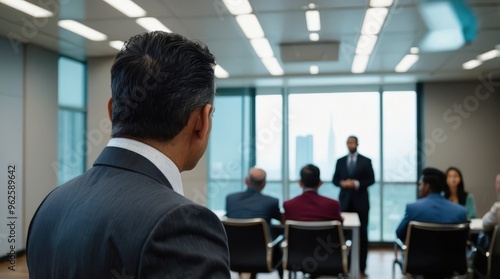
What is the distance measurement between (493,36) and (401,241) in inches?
95.6

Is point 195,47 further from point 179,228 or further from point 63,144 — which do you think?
point 63,144

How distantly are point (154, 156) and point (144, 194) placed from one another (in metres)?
0.08

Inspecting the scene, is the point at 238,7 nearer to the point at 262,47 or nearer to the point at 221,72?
the point at 262,47

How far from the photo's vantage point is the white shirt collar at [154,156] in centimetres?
70

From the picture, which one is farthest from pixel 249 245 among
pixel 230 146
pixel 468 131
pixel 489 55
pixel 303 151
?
pixel 468 131

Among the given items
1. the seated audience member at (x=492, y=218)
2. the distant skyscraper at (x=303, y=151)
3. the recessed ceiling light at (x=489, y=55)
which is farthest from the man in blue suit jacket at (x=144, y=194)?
the distant skyscraper at (x=303, y=151)

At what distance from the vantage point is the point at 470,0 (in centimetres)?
367

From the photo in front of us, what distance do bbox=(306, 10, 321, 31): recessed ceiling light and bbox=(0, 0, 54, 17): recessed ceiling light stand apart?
2267 millimetres

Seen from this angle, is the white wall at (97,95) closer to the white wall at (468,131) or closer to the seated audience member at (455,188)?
the seated audience member at (455,188)

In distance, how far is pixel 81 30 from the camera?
476 centimetres

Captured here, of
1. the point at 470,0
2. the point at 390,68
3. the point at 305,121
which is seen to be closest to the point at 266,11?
the point at 470,0

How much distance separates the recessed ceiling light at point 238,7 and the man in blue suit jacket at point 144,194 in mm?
3181

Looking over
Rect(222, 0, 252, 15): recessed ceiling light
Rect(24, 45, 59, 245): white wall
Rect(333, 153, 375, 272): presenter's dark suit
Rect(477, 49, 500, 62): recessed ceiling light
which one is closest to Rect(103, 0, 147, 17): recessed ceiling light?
Rect(222, 0, 252, 15): recessed ceiling light

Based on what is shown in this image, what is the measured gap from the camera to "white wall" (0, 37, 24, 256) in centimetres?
422
